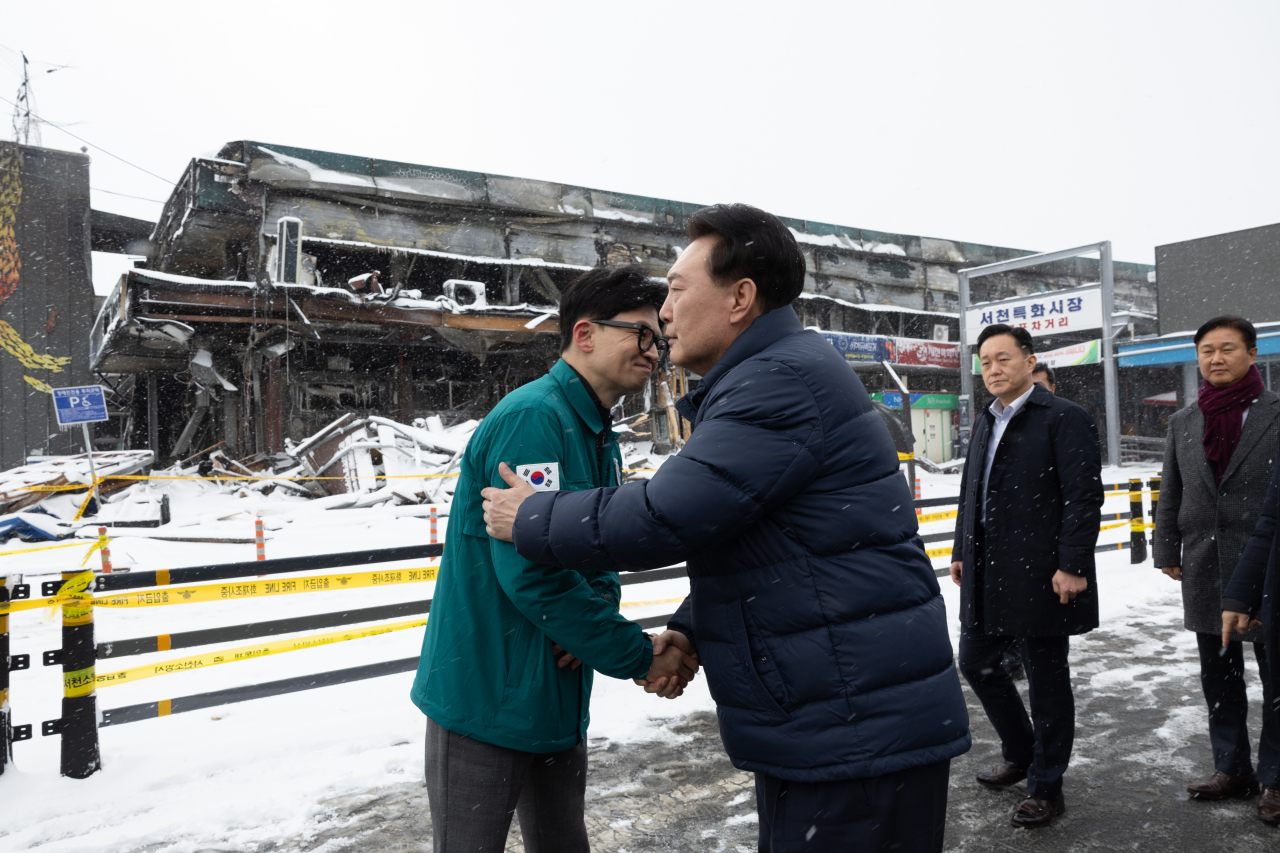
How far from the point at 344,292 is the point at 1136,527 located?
17.9 m

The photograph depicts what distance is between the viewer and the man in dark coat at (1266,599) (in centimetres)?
310

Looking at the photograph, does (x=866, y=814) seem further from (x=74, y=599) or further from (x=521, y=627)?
(x=74, y=599)

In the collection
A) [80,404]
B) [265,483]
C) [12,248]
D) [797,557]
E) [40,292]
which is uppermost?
[12,248]

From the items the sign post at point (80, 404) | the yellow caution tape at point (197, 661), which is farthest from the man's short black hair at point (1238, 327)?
the sign post at point (80, 404)

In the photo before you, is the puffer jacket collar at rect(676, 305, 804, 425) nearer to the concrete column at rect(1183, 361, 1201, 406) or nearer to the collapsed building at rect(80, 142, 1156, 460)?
the collapsed building at rect(80, 142, 1156, 460)

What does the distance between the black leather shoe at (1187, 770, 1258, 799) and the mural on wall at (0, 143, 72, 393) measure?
3013cm

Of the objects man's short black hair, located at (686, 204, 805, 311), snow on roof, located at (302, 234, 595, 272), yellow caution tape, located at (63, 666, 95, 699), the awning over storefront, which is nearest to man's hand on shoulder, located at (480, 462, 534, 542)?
man's short black hair, located at (686, 204, 805, 311)

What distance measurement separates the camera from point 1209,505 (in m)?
3.92

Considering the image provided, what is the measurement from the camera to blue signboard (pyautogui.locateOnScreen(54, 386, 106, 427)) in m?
15.0

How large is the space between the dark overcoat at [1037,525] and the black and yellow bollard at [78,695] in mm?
4489

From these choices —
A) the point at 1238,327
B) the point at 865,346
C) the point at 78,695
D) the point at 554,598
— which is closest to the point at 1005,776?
the point at 1238,327

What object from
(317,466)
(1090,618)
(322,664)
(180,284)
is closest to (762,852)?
(1090,618)

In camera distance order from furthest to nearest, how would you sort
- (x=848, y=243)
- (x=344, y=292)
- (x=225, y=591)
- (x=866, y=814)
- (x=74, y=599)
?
(x=848, y=243), (x=344, y=292), (x=225, y=591), (x=74, y=599), (x=866, y=814)

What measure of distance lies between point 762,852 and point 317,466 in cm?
1861
